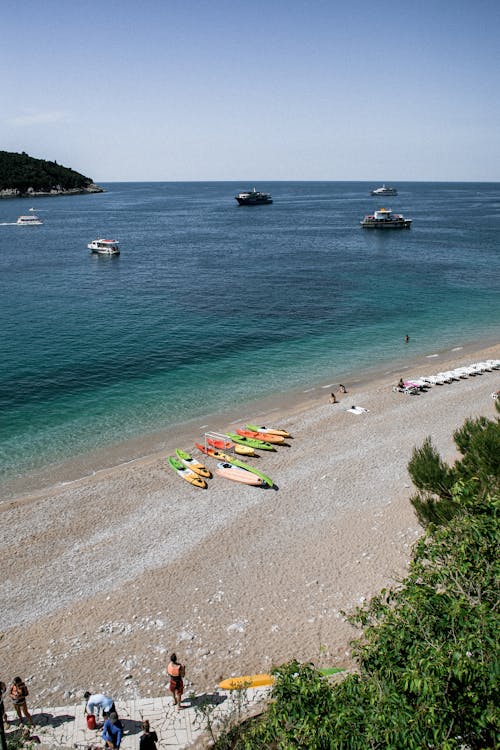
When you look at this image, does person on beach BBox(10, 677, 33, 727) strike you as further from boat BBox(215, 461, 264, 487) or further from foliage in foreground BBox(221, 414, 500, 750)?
boat BBox(215, 461, 264, 487)

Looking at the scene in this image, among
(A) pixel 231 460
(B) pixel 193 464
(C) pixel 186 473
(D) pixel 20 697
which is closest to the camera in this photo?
(D) pixel 20 697

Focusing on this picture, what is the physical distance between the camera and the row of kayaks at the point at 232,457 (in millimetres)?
26453

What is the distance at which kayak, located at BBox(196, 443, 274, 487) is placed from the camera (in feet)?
85.4

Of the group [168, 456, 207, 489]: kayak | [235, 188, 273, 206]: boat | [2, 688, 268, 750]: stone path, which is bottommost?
[2, 688, 268, 750]: stone path

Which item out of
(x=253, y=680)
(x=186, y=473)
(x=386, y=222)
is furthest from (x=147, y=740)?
(x=386, y=222)

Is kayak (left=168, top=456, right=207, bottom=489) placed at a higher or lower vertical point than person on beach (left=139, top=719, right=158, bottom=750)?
higher

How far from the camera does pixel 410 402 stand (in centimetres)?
3550

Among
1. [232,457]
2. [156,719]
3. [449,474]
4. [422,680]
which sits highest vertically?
[422,680]

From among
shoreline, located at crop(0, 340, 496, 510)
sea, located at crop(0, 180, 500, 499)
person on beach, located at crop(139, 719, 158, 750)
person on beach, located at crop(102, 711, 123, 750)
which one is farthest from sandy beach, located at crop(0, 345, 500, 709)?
sea, located at crop(0, 180, 500, 499)

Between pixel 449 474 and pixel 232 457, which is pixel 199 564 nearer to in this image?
pixel 232 457

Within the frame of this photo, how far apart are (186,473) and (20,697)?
45.3 ft

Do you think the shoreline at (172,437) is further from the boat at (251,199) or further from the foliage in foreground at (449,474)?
the boat at (251,199)

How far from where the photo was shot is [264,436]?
1204 inches

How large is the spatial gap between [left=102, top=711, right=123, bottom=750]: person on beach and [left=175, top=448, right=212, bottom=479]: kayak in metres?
14.5
